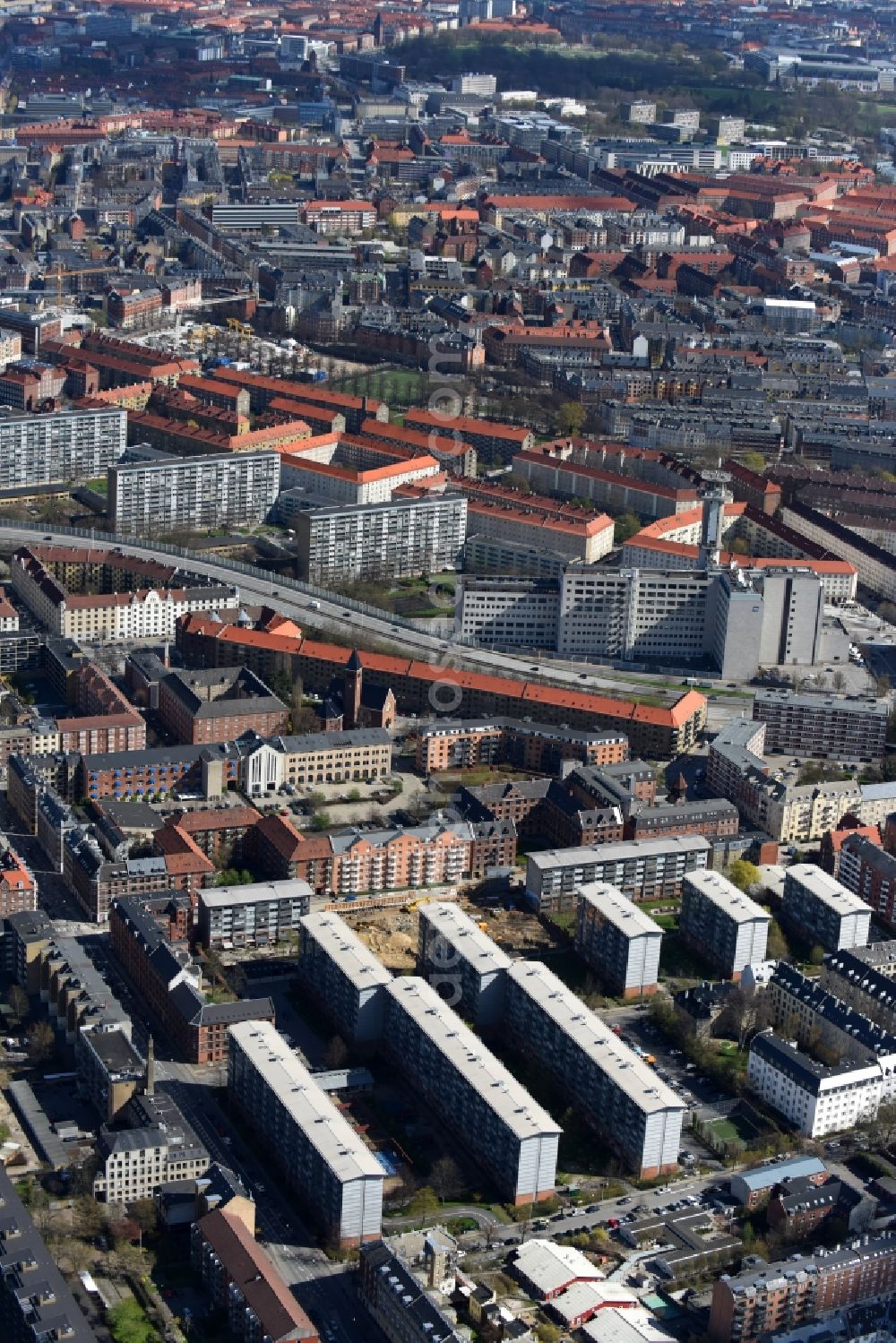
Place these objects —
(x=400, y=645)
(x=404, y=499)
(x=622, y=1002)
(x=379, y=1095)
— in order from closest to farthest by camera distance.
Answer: (x=379, y=1095), (x=622, y=1002), (x=400, y=645), (x=404, y=499)

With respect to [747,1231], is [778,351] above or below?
above

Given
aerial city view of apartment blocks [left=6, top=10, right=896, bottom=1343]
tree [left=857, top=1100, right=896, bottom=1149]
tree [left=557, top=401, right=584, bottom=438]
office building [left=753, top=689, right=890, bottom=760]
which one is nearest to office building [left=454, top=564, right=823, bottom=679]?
aerial city view of apartment blocks [left=6, top=10, right=896, bottom=1343]

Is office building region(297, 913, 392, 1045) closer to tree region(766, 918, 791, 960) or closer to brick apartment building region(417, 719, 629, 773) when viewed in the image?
tree region(766, 918, 791, 960)

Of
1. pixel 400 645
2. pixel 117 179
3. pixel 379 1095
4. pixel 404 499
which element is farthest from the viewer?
pixel 117 179

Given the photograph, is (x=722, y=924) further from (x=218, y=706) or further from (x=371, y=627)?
(x=371, y=627)

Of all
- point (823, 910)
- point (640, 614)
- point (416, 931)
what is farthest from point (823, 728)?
point (416, 931)

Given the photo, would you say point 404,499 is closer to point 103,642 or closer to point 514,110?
point 103,642

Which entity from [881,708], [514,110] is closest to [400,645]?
[881,708]
